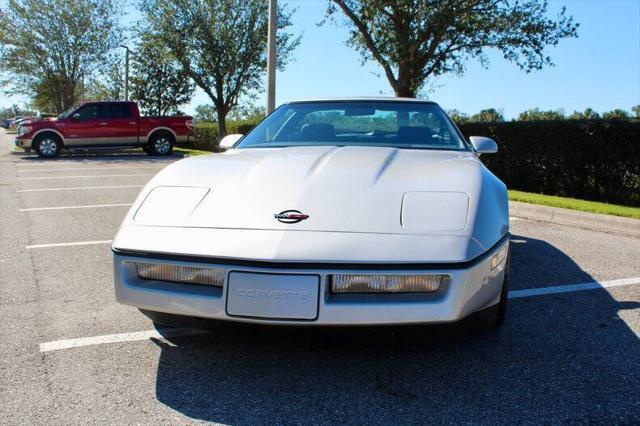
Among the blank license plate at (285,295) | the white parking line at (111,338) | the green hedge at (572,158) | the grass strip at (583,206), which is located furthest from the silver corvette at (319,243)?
the green hedge at (572,158)

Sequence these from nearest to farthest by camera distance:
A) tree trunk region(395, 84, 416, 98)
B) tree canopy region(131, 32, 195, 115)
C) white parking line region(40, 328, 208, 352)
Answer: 1. white parking line region(40, 328, 208, 352)
2. tree trunk region(395, 84, 416, 98)
3. tree canopy region(131, 32, 195, 115)

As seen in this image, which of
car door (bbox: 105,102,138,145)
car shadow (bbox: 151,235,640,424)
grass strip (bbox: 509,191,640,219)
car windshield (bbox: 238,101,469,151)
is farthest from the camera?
car door (bbox: 105,102,138,145)

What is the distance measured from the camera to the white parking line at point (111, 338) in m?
3.05

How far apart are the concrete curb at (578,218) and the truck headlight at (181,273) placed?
5.75m

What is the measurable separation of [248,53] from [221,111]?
3.06m

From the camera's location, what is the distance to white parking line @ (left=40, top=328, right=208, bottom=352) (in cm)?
305

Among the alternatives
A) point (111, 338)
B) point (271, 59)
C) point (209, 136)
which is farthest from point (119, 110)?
point (111, 338)

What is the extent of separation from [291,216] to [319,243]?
22cm

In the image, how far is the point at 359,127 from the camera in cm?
415

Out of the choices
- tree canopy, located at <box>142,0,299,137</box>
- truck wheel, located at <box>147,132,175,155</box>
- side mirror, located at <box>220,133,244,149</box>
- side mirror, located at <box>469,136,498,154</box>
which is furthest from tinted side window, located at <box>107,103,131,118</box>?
side mirror, located at <box>469,136,498,154</box>

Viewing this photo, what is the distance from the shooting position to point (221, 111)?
2689 cm

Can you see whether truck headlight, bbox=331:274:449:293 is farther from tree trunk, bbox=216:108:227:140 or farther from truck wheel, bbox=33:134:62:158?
tree trunk, bbox=216:108:227:140

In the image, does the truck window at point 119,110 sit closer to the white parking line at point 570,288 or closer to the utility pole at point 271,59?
the utility pole at point 271,59

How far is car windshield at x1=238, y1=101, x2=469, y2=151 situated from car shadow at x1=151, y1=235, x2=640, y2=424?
1.33m
